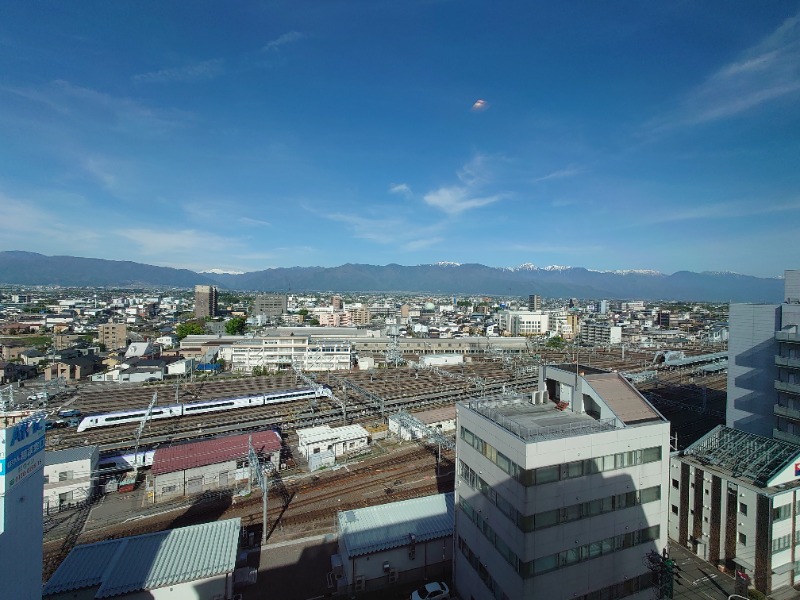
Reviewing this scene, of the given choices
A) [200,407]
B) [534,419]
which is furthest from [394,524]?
[200,407]

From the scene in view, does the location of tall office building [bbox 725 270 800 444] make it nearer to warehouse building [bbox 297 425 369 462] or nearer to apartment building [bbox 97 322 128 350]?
warehouse building [bbox 297 425 369 462]

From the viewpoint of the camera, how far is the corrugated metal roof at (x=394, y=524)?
7.79 meters

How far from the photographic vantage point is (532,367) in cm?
2997

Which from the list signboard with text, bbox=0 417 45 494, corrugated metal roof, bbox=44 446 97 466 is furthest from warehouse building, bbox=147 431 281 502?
signboard with text, bbox=0 417 45 494

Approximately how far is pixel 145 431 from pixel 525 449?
53.3 feet

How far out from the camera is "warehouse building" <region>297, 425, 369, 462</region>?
45.4ft

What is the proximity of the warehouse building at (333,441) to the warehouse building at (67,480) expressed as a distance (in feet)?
18.7

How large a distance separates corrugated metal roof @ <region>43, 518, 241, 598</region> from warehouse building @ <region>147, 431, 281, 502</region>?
13.2 ft

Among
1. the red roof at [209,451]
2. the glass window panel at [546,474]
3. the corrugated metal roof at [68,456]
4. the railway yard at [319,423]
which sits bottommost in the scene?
the railway yard at [319,423]

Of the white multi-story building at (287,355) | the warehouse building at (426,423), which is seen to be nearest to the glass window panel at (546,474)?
the warehouse building at (426,423)

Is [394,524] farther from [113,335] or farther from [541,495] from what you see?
[113,335]

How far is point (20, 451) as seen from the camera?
14.4 feet

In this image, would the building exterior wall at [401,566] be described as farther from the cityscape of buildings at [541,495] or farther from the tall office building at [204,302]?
the tall office building at [204,302]

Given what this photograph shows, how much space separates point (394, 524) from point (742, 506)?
6312 mm
